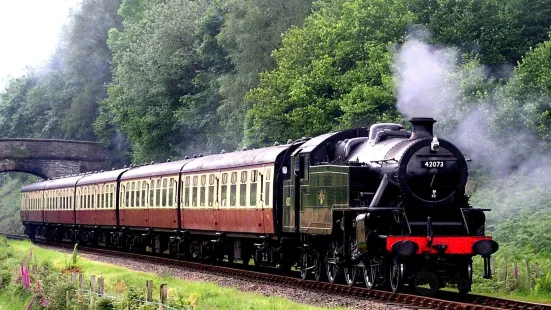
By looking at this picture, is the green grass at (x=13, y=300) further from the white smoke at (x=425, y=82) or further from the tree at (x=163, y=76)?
the tree at (x=163, y=76)

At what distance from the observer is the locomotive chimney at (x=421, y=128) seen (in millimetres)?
17641

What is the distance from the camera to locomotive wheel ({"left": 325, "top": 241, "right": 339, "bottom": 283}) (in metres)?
19.7

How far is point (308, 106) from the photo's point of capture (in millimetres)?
39594

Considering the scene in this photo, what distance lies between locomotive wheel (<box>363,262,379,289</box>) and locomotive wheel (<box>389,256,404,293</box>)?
20.3 inches

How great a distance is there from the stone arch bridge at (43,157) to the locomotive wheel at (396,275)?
53.6 metres

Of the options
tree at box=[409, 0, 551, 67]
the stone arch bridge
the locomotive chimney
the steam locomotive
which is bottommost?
the steam locomotive

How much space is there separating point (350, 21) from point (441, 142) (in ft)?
75.3

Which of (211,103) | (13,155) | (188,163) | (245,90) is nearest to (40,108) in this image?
(13,155)

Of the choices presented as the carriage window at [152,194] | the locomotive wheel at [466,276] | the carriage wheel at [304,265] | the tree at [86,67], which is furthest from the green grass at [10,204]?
the locomotive wheel at [466,276]

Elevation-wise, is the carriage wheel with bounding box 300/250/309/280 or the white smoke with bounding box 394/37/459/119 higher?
the white smoke with bounding box 394/37/459/119

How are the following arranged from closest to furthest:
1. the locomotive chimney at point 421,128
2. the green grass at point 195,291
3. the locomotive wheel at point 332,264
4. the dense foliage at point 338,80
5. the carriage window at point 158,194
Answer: the green grass at point 195,291
the locomotive chimney at point 421,128
the locomotive wheel at point 332,264
the dense foliage at point 338,80
the carriage window at point 158,194

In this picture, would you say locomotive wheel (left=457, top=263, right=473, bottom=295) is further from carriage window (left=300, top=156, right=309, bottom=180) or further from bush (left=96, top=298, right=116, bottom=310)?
bush (left=96, top=298, right=116, bottom=310)

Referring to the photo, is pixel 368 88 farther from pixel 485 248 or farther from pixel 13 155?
pixel 13 155

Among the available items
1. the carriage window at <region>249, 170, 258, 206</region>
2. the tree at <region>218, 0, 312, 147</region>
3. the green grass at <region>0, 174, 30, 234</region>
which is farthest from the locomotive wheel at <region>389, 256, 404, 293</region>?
the green grass at <region>0, 174, 30, 234</region>
